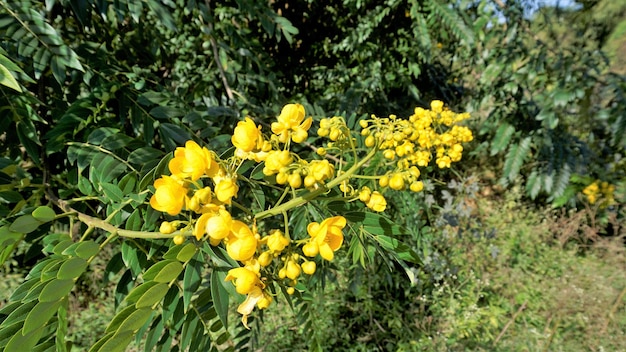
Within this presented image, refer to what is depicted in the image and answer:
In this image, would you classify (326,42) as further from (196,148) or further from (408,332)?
(196,148)

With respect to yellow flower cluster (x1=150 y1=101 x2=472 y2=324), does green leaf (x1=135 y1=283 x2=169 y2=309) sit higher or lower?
lower

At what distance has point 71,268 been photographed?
64cm

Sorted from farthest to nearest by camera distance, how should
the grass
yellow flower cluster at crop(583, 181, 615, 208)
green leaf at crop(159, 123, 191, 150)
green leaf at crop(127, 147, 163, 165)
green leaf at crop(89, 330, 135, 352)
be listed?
yellow flower cluster at crop(583, 181, 615, 208) → the grass → green leaf at crop(159, 123, 191, 150) → green leaf at crop(127, 147, 163, 165) → green leaf at crop(89, 330, 135, 352)

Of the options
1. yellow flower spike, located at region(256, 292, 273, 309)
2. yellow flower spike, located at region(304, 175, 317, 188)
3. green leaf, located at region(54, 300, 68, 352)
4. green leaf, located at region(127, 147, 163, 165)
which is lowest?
green leaf, located at region(54, 300, 68, 352)

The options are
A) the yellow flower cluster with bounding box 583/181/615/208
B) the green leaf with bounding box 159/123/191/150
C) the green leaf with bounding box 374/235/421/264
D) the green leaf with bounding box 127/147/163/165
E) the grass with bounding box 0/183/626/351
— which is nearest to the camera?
the green leaf with bounding box 374/235/421/264

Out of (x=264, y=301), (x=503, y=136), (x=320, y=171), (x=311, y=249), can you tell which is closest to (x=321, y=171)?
(x=320, y=171)

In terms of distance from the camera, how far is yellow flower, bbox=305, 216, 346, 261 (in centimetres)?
65

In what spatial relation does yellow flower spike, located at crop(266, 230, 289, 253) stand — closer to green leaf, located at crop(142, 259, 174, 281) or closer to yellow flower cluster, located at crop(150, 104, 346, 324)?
yellow flower cluster, located at crop(150, 104, 346, 324)

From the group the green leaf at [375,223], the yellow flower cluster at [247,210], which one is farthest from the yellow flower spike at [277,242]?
the green leaf at [375,223]

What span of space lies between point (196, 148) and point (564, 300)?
312 centimetres

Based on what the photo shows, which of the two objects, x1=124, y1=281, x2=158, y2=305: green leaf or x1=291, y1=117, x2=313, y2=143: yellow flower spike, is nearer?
x1=124, y1=281, x2=158, y2=305: green leaf

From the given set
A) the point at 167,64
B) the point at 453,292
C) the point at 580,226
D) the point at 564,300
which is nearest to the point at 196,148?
Answer: the point at 167,64

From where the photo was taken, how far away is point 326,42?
2658 millimetres

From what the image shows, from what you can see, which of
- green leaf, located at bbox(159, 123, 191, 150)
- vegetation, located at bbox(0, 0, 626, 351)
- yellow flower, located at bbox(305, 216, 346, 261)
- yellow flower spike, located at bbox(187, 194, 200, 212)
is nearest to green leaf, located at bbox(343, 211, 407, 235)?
vegetation, located at bbox(0, 0, 626, 351)
